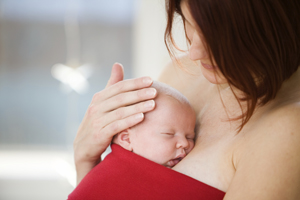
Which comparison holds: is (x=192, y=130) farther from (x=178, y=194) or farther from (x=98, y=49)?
(x=98, y=49)

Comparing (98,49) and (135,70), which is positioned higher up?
(98,49)

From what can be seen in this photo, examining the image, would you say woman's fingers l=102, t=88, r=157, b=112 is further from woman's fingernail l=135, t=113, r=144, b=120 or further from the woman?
the woman

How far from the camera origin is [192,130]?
1001 mm

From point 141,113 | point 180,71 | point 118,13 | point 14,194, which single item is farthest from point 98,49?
point 141,113

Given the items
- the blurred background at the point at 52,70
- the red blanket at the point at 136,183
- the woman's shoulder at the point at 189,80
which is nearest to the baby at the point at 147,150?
the red blanket at the point at 136,183

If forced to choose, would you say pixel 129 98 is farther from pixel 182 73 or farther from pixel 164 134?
pixel 182 73

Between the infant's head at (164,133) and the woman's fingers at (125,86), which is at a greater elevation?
the woman's fingers at (125,86)

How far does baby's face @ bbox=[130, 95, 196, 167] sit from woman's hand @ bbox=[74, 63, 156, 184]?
1.6 inches

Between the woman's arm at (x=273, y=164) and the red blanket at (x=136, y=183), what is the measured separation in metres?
0.10

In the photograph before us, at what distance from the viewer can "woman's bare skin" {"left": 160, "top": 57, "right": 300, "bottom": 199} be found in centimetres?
69

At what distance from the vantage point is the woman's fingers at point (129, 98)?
958 mm

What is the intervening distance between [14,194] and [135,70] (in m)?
1.74

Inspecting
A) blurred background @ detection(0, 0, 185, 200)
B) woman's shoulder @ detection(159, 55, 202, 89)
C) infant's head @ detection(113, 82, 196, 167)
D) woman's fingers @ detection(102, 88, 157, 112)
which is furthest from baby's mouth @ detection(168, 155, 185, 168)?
blurred background @ detection(0, 0, 185, 200)

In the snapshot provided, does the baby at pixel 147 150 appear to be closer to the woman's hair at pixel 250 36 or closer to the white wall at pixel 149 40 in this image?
the woman's hair at pixel 250 36
